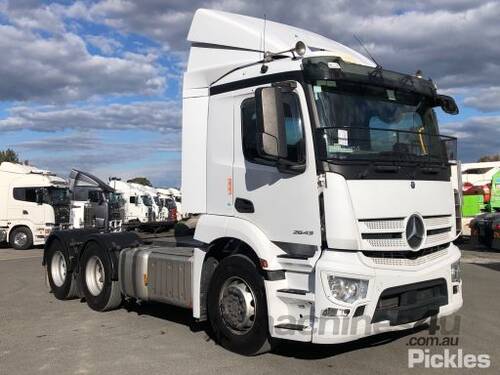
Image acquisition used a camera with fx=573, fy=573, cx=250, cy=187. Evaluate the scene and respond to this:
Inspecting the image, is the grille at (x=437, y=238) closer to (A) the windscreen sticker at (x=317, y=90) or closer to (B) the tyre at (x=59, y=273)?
(A) the windscreen sticker at (x=317, y=90)

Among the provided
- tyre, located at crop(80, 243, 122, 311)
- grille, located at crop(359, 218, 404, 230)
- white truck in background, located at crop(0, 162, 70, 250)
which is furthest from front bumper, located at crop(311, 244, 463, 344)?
white truck in background, located at crop(0, 162, 70, 250)

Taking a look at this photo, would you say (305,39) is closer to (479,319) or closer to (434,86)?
(434,86)

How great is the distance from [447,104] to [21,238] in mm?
20905

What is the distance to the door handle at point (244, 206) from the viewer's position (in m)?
6.47

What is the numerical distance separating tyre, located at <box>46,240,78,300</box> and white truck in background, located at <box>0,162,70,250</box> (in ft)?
44.0

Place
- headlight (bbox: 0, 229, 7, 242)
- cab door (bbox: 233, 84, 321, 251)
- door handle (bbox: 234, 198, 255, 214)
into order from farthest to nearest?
headlight (bbox: 0, 229, 7, 242) < door handle (bbox: 234, 198, 255, 214) < cab door (bbox: 233, 84, 321, 251)

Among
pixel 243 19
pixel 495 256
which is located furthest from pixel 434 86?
pixel 495 256

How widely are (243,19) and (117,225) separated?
205 inches

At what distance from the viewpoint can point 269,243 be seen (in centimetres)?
618

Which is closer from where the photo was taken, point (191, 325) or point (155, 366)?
point (155, 366)

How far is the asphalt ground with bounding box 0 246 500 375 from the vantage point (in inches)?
237

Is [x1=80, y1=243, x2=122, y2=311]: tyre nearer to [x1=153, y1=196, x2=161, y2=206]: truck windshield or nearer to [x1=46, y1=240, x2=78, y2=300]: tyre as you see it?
[x1=46, y1=240, x2=78, y2=300]: tyre

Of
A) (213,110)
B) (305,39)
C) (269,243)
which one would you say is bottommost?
(269,243)

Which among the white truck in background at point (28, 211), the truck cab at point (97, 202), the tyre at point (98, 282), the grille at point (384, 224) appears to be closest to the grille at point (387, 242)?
the grille at point (384, 224)
